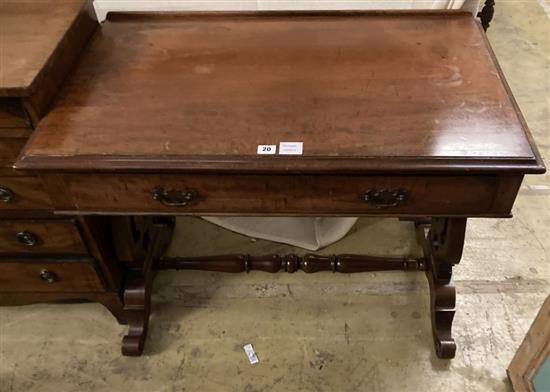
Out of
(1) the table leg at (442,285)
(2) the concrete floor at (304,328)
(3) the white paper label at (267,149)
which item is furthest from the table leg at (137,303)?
(1) the table leg at (442,285)

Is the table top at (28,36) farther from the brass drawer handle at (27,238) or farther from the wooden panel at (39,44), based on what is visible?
the brass drawer handle at (27,238)

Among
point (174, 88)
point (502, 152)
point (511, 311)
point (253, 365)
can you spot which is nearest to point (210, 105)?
point (174, 88)

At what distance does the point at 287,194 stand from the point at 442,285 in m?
0.66

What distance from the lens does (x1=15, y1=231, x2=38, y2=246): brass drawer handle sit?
127 centimetres

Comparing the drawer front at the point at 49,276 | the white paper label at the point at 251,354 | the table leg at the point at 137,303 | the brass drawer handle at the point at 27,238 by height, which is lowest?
the white paper label at the point at 251,354

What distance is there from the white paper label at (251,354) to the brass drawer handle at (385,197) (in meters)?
0.64

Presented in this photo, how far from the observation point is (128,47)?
124cm

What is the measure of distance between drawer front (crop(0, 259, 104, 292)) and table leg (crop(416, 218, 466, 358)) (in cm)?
92

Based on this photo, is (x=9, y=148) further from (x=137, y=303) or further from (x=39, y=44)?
(x=137, y=303)

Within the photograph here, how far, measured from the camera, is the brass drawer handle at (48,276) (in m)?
1.36

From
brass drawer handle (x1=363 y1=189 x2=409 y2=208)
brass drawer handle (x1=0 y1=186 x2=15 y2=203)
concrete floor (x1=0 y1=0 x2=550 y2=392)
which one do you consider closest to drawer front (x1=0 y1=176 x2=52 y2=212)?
brass drawer handle (x1=0 y1=186 x2=15 y2=203)

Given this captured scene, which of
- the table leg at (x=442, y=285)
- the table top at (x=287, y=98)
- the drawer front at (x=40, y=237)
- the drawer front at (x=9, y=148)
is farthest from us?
the table leg at (x=442, y=285)

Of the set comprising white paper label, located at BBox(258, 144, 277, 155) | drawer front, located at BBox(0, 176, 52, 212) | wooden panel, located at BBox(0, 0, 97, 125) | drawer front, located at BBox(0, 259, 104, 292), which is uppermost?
wooden panel, located at BBox(0, 0, 97, 125)

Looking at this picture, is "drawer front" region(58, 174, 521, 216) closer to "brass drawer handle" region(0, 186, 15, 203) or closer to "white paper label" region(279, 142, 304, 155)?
"white paper label" region(279, 142, 304, 155)
